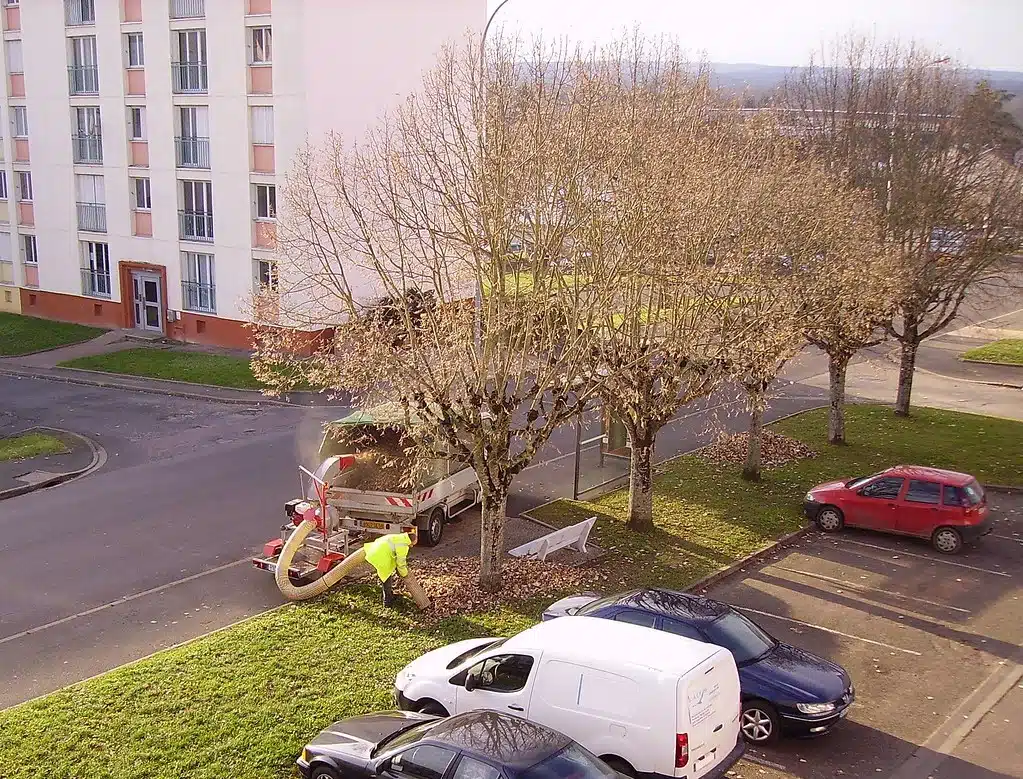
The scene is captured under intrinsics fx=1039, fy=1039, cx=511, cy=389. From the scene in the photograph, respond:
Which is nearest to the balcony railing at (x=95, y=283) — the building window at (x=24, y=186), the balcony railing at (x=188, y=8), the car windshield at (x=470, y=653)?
the building window at (x=24, y=186)

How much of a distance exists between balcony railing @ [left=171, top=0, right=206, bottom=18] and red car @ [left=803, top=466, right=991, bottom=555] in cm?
2667

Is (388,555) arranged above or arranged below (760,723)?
above

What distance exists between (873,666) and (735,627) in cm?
259

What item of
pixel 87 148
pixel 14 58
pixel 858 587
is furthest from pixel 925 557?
pixel 14 58

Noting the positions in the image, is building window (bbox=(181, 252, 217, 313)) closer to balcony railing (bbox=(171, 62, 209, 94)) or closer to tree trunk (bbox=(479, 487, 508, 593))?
balcony railing (bbox=(171, 62, 209, 94))

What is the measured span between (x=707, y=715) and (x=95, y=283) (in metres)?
36.2

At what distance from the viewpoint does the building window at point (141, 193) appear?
3797 centimetres

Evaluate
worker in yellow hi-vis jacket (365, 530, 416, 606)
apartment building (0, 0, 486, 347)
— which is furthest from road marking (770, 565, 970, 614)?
apartment building (0, 0, 486, 347)

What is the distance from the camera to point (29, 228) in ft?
138

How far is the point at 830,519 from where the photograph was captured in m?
18.9

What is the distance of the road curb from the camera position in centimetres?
2106

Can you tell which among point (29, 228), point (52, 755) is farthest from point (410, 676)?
point (29, 228)

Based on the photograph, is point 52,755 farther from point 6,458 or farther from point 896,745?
point 6,458

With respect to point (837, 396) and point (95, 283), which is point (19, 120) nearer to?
point (95, 283)
